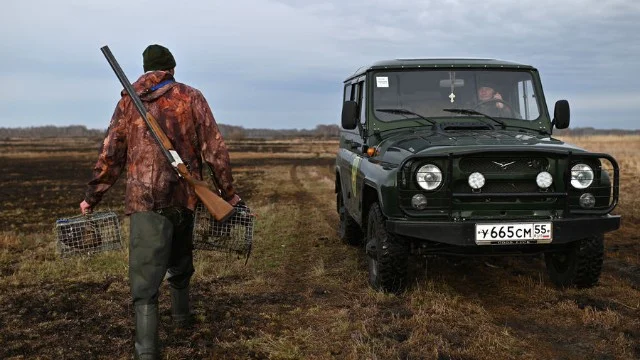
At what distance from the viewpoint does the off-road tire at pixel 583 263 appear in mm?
4930

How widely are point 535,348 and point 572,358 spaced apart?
0.25 m

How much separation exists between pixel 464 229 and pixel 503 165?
639 mm

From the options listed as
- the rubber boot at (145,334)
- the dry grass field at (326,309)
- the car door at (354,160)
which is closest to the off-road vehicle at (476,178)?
the car door at (354,160)

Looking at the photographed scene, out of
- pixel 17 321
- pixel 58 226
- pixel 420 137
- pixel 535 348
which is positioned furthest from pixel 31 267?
pixel 535 348

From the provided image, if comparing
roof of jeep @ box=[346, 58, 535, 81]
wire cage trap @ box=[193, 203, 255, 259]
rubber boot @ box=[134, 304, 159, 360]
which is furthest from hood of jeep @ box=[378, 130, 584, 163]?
rubber boot @ box=[134, 304, 159, 360]

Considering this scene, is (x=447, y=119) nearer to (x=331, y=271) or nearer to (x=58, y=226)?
(x=331, y=271)

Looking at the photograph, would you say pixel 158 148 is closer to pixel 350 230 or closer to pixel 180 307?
pixel 180 307

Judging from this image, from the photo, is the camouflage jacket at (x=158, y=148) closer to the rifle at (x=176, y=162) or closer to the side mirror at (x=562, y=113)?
the rifle at (x=176, y=162)

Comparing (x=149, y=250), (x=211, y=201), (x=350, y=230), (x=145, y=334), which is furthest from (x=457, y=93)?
(x=145, y=334)

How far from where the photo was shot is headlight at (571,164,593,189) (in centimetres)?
462

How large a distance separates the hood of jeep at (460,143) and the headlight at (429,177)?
0.45 feet

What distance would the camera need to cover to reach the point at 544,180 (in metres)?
4.56

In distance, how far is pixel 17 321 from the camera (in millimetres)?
4652

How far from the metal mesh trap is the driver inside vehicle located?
148 inches
